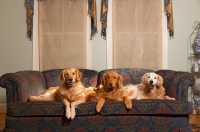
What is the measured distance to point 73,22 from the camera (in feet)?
13.5

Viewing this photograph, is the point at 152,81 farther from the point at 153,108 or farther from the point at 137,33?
the point at 137,33

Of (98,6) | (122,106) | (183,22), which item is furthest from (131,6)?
(122,106)

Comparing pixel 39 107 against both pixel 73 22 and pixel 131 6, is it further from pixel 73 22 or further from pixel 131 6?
pixel 131 6

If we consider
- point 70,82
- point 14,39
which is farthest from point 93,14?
point 70,82

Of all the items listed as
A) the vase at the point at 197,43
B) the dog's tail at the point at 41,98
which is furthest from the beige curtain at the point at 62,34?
the vase at the point at 197,43

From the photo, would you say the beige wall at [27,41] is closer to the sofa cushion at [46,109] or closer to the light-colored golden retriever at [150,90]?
the light-colored golden retriever at [150,90]

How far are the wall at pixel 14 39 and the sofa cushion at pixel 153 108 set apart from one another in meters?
2.18

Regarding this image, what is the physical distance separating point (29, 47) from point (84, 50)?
0.99m

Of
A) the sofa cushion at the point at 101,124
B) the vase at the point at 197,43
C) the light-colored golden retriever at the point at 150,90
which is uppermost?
the vase at the point at 197,43

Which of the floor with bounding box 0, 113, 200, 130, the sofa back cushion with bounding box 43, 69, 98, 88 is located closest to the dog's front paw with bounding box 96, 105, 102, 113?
the sofa back cushion with bounding box 43, 69, 98, 88

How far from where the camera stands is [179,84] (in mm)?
2930

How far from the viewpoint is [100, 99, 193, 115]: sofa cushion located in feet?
8.44

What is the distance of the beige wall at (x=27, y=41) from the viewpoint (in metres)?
4.02

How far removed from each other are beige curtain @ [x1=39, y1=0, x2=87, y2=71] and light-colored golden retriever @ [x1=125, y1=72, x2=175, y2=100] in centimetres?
131
